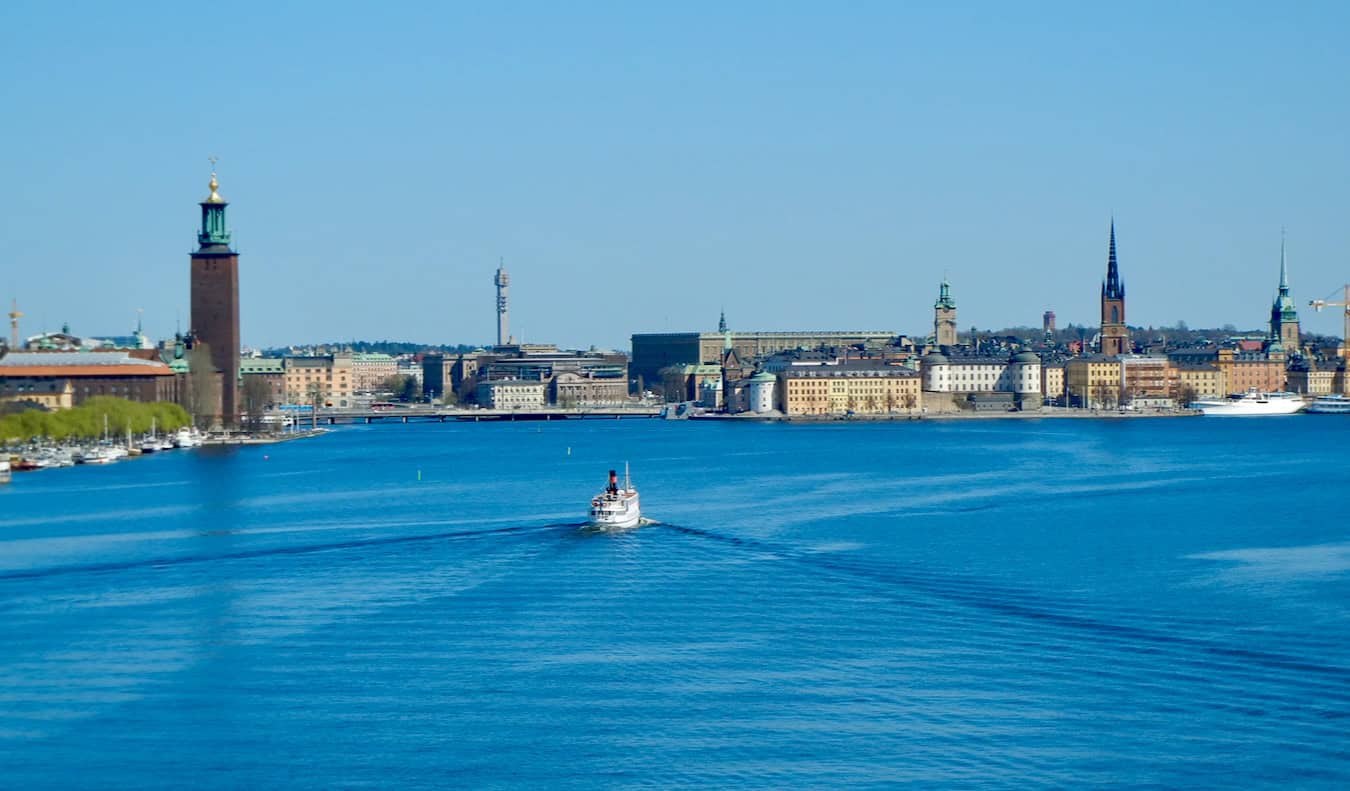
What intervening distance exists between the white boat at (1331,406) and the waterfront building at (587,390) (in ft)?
103

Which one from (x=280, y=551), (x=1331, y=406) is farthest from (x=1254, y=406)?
(x=280, y=551)

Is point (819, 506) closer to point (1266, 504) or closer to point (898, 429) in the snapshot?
point (1266, 504)

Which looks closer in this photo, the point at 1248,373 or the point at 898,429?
the point at 898,429

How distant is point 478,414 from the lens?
273ft

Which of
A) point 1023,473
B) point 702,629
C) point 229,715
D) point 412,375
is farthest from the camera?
point 412,375

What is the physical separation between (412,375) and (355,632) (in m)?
102

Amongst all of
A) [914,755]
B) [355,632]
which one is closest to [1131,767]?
[914,755]

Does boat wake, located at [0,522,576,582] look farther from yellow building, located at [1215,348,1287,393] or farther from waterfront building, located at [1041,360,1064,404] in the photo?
yellow building, located at [1215,348,1287,393]

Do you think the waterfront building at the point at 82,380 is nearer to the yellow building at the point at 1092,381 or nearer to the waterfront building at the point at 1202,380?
the yellow building at the point at 1092,381

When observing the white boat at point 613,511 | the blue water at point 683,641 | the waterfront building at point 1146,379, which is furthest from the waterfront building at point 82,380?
the waterfront building at point 1146,379

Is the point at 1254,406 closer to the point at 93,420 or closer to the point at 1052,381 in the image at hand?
the point at 1052,381

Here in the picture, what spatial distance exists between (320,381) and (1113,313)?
123 ft

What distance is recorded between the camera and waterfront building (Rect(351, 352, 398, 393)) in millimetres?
114162

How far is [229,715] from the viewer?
14156 mm
